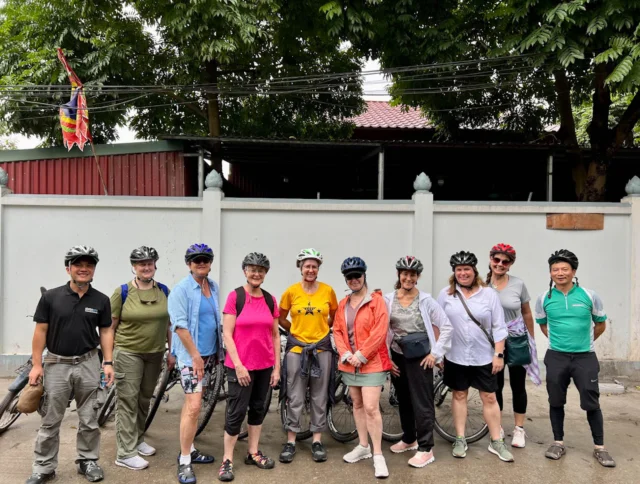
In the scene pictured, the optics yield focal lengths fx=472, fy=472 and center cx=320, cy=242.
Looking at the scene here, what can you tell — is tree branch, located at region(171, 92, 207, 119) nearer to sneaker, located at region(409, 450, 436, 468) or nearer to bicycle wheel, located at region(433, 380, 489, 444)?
bicycle wheel, located at region(433, 380, 489, 444)

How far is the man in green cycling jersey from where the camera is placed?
4.02 meters

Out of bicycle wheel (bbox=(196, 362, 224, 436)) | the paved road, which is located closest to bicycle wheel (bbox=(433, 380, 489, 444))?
the paved road

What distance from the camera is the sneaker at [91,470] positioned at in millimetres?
3590

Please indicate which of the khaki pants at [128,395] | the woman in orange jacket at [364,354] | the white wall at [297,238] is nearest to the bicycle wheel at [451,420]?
the woman in orange jacket at [364,354]

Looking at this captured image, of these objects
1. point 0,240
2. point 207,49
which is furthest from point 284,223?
point 0,240

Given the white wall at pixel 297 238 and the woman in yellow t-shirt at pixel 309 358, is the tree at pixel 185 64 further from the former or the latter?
the woman in yellow t-shirt at pixel 309 358

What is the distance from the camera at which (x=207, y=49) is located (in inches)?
272

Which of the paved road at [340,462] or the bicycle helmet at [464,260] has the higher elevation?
the bicycle helmet at [464,260]

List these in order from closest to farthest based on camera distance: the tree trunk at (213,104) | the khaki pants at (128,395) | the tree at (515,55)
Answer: the khaki pants at (128,395), the tree at (515,55), the tree trunk at (213,104)

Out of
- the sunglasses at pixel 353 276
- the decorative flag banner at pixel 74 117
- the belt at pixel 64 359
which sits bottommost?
the belt at pixel 64 359

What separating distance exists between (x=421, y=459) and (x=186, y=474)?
189 centimetres

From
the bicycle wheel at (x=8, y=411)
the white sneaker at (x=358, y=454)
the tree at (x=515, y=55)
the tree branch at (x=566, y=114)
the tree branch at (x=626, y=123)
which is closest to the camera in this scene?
the white sneaker at (x=358, y=454)

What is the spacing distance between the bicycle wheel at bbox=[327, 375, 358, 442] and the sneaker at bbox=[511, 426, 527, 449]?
145 centimetres

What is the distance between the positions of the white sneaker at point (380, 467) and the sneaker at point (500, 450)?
40.9 inches
